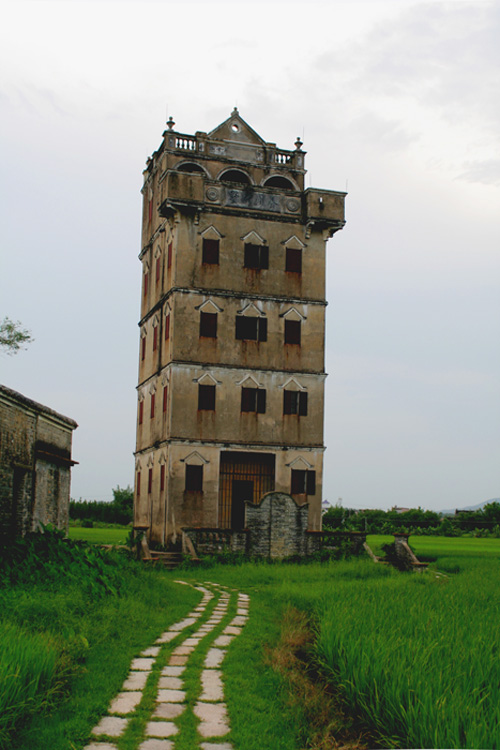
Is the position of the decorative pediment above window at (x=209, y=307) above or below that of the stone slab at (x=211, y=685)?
above

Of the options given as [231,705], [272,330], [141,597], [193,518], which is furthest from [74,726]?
[272,330]

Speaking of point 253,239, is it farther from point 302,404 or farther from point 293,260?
point 302,404

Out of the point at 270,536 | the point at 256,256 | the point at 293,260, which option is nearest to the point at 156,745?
the point at 270,536

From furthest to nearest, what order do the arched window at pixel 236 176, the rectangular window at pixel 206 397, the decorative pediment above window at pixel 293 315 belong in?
1. the arched window at pixel 236 176
2. the decorative pediment above window at pixel 293 315
3. the rectangular window at pixel 206 397

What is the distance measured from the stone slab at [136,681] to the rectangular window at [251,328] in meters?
21.3

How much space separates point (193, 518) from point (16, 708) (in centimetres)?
→ 2117

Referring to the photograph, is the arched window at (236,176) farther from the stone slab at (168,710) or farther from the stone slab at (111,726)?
the stone slab at (111,726)

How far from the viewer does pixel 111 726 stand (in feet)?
20.7

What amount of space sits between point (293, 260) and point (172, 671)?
2301cm

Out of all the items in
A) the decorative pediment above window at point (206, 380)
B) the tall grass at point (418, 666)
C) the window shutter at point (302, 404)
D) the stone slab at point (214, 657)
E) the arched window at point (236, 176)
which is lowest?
the stone slab at point (214, 657)

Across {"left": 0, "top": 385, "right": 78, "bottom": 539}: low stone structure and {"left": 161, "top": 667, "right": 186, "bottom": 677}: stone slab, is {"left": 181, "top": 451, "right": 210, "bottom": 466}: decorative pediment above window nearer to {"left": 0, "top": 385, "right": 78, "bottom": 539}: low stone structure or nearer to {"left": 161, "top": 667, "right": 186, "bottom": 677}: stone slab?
{"left": 0, "top": 385, "right": 78, "bottom": 539}: low stone structure

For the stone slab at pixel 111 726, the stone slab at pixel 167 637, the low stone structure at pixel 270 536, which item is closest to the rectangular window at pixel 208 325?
the low stone structure at pixel 270 536

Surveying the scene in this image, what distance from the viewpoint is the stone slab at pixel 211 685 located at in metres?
7.27

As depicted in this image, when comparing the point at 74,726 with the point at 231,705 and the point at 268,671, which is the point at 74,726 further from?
the point at 268,671
